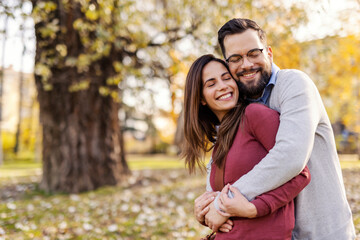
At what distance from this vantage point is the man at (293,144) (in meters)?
1.85

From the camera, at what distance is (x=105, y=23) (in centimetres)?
755

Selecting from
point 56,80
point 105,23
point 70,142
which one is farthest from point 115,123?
point 105,23

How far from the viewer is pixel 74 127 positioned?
8625mm

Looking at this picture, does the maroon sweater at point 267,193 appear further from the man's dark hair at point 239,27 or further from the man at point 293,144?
the man's dark hair at point 239,27

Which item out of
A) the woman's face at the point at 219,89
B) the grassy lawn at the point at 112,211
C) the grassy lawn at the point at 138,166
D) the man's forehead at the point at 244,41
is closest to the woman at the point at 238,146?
the woman's face at the point at 219,89

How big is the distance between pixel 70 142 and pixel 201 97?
266 inches

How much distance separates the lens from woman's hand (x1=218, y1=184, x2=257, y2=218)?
6.11 feet

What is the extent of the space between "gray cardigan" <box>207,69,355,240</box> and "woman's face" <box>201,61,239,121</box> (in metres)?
0.29

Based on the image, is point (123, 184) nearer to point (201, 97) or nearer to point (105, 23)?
point (105, 23)

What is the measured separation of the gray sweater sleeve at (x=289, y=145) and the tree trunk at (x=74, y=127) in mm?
7046

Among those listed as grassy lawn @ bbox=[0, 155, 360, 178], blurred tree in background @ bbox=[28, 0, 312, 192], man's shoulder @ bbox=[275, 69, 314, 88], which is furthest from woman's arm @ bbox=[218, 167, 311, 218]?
grassy lawn @ bbox=[0, 155, 360, 178]

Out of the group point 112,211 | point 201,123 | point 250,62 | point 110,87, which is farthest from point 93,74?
point 250,62

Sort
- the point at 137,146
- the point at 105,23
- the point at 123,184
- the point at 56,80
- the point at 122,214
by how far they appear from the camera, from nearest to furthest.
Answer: the point at 122,214 < the point at 105,23 < the point at 56,80 < the point at 123,184 < the point at 137,146

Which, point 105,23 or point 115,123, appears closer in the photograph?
point 105,23
